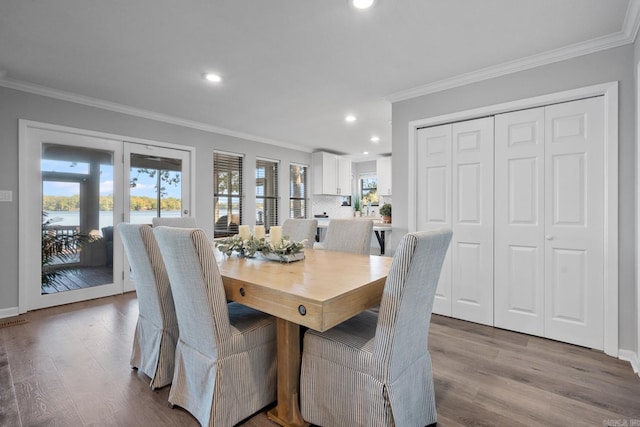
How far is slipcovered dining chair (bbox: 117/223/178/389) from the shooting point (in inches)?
71.3

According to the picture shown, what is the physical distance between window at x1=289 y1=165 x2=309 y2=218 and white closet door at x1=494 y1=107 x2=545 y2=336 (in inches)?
164

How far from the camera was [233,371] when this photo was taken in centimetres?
154

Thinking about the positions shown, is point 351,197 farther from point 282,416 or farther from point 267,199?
point 282,416

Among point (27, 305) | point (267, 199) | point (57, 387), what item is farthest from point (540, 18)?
point (27, 305)

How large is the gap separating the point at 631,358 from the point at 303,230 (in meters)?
2.69

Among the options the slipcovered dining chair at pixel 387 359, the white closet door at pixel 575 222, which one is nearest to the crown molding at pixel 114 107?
the slipcovered dining chair at pixel 387 359

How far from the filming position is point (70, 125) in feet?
11.6

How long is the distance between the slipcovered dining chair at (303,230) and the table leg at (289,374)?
145 centimetres

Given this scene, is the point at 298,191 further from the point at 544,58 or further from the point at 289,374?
the point at 289,374

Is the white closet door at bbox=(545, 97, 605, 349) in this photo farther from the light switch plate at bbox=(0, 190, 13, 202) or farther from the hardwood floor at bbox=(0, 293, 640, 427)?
the light switch plate at bbox=(0, 190, 13, 202)

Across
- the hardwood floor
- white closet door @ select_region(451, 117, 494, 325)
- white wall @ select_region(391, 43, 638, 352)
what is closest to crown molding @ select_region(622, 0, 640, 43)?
white wall @ select_region(391, 43, 638, 352)

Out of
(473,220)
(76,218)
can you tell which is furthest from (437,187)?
(76,218)

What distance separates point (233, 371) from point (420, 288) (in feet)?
3.26

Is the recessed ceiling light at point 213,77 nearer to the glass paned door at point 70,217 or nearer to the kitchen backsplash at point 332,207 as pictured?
the glass paned door at point 70,217
